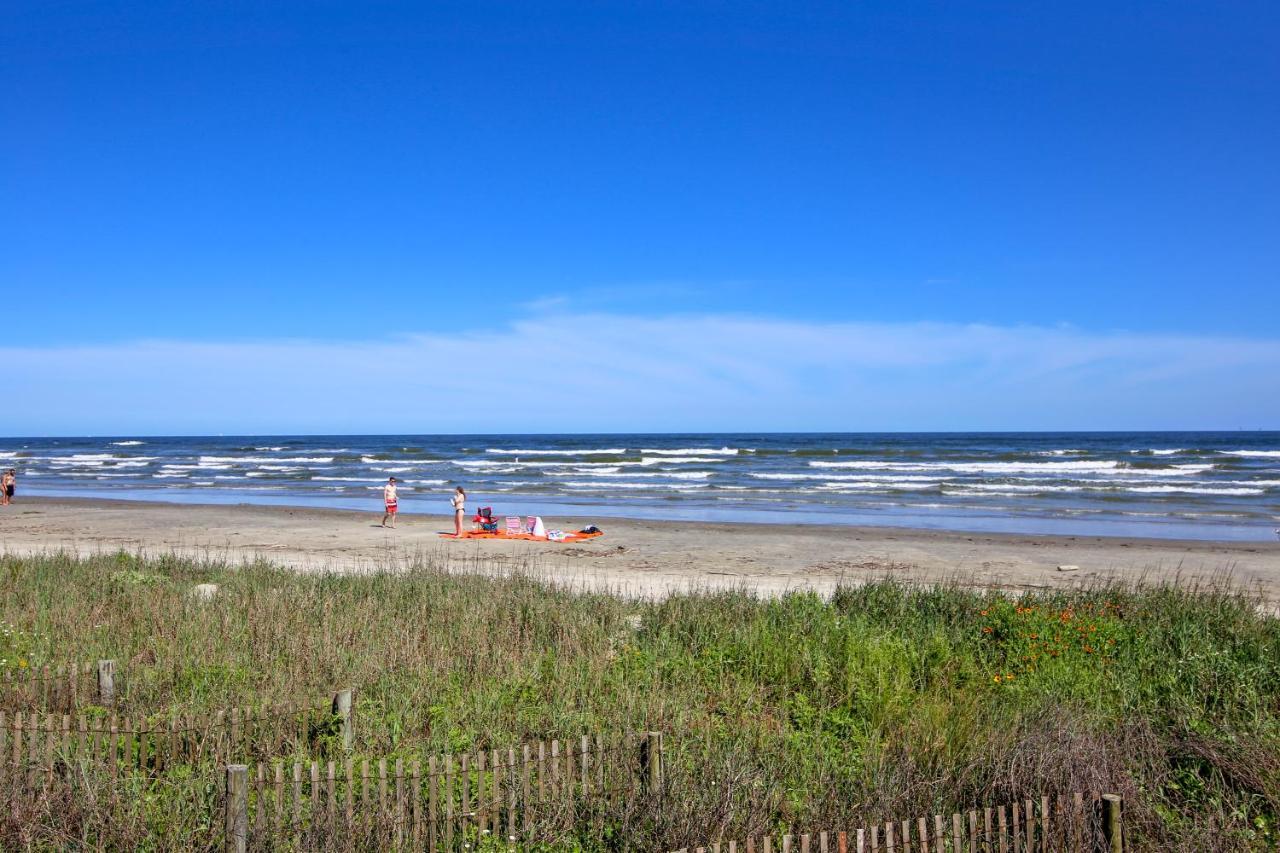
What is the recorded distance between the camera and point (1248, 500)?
35.2 metres

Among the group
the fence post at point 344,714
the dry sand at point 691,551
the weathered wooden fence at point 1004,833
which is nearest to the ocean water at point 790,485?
the dry sand at point 691,551

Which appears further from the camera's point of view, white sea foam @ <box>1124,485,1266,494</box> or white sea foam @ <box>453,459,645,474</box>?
white sea foam @ <box>453,459,645,474</box>

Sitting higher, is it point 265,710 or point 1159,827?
point 265,710

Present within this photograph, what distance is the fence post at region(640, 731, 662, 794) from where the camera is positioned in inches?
227

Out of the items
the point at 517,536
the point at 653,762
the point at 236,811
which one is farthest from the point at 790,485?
the point at 236,811

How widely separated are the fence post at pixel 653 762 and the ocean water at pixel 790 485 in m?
22.5

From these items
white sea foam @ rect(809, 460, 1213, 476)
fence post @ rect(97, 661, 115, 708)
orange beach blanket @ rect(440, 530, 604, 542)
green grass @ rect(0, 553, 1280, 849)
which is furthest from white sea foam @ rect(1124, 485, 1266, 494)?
fence post @ rect(97, 661, 115, 708)

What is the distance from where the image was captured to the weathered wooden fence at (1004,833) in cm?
493

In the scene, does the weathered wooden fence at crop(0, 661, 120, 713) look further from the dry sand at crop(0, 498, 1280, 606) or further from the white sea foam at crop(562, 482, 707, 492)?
→ the white sea foam at crop(562, 482, 707, 492)

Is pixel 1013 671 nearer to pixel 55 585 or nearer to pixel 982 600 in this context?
pixel 982 600

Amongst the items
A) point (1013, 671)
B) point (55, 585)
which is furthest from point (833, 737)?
point (55, 585)

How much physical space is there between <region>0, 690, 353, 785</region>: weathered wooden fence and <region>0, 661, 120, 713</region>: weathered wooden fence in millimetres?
160

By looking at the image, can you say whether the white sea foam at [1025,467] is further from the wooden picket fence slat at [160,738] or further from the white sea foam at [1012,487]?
the wooden picket fence slat at [160,738]

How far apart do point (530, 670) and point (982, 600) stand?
5904 millimetres
